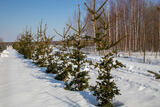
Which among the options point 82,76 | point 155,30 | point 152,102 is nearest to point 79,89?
point 82,76

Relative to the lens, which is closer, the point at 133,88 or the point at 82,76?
the point at 82,76

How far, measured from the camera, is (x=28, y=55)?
1658cm

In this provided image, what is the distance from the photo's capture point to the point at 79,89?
4699mm

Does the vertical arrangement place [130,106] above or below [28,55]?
below

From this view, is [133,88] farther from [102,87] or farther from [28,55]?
[28,55]

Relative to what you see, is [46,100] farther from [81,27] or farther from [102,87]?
[81,27]

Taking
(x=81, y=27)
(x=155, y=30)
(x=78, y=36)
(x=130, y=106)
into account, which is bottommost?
(x=130, y=106)

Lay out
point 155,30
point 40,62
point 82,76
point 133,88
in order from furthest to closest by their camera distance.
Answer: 1. point 155,30
2. point 40,62
3. point 133,88
4. point 82,76

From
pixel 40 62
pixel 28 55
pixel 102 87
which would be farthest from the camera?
→ pixel 28 55

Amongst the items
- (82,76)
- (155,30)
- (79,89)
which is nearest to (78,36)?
(82,76)

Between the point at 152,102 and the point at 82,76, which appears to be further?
the point at 82,76

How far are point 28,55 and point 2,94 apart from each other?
13297mm

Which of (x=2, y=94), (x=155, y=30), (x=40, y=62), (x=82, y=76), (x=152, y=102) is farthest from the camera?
(x=155, y=30)

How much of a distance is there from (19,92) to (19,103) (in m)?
A: 0.94
